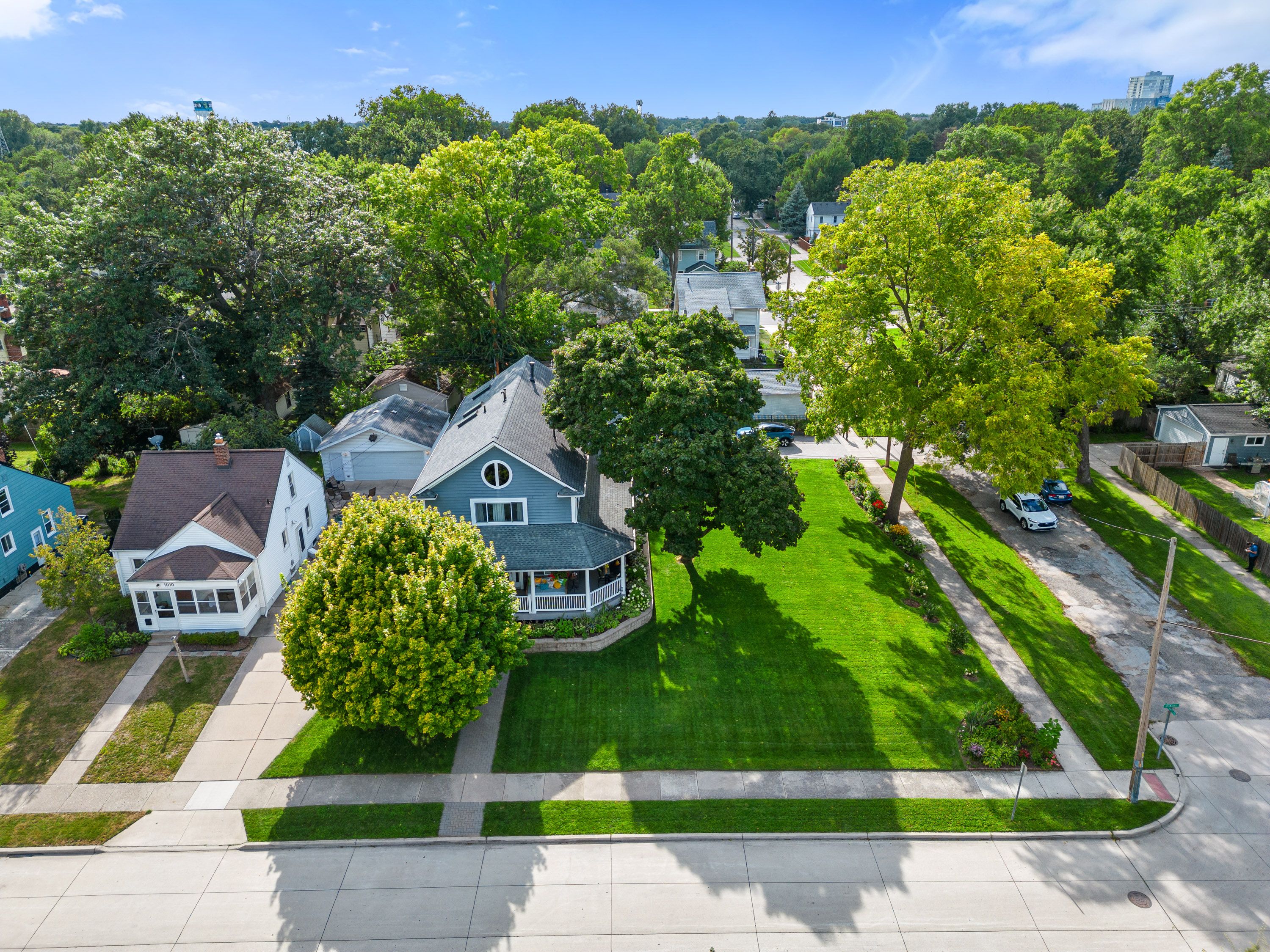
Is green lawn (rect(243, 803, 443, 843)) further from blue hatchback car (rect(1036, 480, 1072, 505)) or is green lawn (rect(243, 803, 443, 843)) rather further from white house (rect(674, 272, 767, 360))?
white house (rect(674, 272, 767, 360))

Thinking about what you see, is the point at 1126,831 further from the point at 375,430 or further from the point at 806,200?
the point at 806,200

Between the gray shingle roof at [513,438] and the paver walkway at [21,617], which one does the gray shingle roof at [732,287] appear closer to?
the gray shingle roof at [513,438]

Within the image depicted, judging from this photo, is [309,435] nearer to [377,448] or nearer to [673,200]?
[377,448]

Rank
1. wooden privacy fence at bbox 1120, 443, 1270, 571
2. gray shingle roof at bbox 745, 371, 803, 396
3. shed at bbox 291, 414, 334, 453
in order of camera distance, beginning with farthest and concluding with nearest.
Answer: gray shingle roof at bbox 745, 371, 803, 396 < shed at bbox 291, 414, 334, 453 < wooden privacy fence at bbox 1120, 443, 1270, 571

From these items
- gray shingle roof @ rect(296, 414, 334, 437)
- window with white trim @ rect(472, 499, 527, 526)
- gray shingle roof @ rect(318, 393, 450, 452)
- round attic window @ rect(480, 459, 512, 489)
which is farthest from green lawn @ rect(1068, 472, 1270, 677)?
gray shingle roof @ rect(296, 414, 334, 437)

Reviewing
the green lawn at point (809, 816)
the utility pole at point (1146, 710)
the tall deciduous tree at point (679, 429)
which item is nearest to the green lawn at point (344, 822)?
the green lawn at point (809, 816)

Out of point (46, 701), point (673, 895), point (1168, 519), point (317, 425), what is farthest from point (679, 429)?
point (317, 425)
